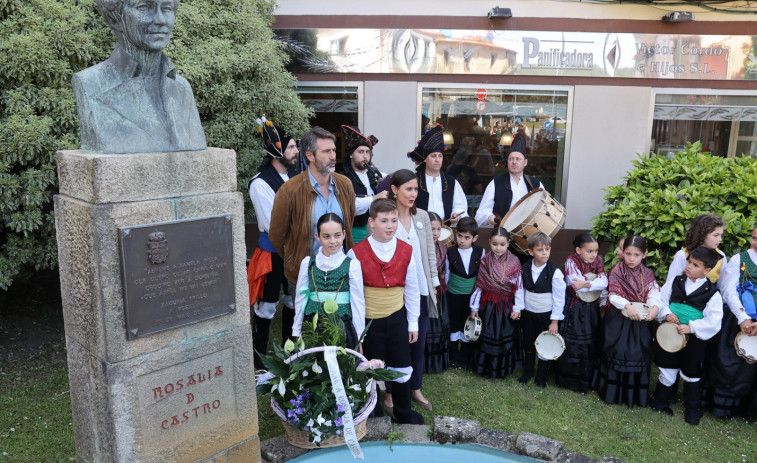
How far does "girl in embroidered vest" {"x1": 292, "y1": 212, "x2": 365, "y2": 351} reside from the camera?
3.96m

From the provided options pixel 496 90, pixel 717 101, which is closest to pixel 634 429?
pixel 496 90

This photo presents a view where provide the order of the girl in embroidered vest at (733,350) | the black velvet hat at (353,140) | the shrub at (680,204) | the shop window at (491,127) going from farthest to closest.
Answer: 1. the shop window at (491,127)
2. the black velvet hat at (353,140)
3. the shrub at (680,204)
4. the girl in embroidered vest at (733,350)

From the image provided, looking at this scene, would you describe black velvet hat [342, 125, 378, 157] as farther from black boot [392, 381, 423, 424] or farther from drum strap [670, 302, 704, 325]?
drum strap [670, 302, 704, 325]

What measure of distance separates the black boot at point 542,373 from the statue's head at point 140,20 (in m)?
3.74

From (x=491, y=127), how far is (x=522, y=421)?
4.99m

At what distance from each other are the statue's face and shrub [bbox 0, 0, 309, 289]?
7.42 ft

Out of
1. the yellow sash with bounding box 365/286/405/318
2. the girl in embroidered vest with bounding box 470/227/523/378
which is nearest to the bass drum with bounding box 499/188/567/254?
the girl in embroidered vest with bounding box 470/227/523/378

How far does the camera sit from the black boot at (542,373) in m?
4.98

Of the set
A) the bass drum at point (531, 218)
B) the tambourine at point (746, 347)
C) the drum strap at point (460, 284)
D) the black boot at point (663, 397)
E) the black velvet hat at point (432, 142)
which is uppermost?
the black velvet hat at point (432, 142)

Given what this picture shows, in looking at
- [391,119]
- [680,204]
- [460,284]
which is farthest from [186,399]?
[391,119]

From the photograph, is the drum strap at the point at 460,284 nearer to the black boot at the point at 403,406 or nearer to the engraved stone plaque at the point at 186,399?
the black boot at the point at 403,406

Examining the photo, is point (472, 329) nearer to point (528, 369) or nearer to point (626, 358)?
point (528, 369)

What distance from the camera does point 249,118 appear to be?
635cm

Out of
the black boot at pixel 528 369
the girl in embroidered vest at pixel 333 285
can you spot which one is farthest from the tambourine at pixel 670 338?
the girl in embroidered vest at pixel 333 285
